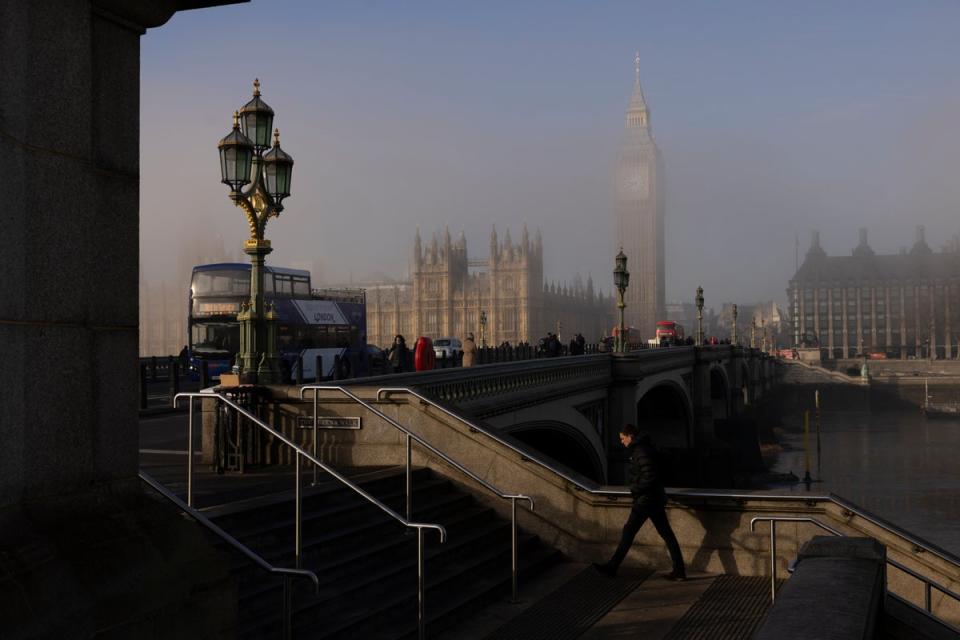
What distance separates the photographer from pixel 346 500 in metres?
9.88

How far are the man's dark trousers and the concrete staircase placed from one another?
0.99 meters

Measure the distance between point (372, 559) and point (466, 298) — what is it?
122994 mm

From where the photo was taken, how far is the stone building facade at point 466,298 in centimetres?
13012

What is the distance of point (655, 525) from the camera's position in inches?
384

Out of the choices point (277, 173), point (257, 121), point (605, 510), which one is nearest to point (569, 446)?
point (277, 173)

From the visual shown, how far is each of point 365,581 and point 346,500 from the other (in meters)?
1.64

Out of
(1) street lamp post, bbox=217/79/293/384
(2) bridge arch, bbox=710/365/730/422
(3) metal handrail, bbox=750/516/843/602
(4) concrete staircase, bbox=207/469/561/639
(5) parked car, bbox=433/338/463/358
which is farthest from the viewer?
(2) bridge arch, bbox=710/365/730/422

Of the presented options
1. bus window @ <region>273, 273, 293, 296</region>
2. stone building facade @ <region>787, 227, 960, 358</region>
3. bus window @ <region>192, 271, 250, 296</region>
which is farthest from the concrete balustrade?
stone building facade @ <region>787, 227, 960, 358</region>

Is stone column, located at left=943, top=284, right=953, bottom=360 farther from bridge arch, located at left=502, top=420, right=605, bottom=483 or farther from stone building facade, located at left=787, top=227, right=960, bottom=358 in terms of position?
bridge arch, located at left=502, top=420, right=605, bottom=483

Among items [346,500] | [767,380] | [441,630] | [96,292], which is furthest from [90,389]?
[767,380]

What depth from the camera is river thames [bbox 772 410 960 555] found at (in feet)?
156

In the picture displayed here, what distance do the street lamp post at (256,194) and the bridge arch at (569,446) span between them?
11838 millimetres

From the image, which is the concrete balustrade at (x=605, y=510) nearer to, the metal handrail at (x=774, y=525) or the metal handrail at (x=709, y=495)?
the metal handrail at (x=709, y=495)

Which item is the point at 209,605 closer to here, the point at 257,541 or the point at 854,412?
the point at 257,541
